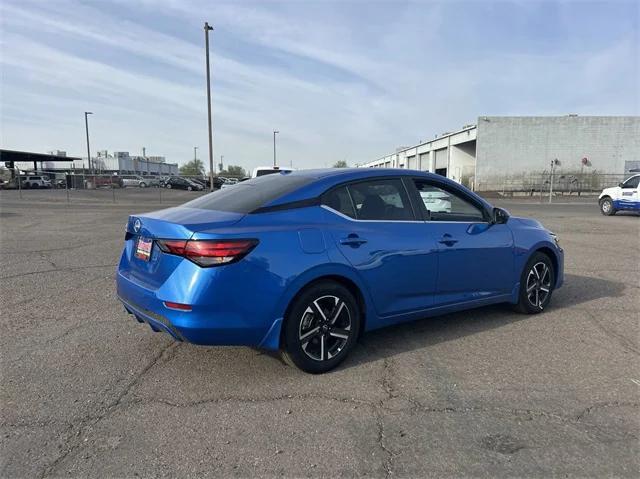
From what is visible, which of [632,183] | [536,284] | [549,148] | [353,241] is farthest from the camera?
[549,148]

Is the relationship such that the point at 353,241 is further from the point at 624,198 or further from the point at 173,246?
the point at 624,198

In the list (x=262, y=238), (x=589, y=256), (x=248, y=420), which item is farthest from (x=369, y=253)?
(x=589, y=256)

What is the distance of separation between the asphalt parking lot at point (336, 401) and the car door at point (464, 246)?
0.44 metres

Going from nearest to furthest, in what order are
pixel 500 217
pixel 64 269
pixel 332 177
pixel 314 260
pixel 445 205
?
pixel 314 260
pixel 332 177
pixel 445 205
pixel 500 217
pixel 64 269

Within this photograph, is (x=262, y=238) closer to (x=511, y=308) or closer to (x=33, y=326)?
(x=33, y=326)

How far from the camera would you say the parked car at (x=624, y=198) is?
18.8m

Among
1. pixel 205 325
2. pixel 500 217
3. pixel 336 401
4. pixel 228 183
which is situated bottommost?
pixel 336 401

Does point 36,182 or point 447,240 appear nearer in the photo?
point 447,240

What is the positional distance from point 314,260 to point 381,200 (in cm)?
99

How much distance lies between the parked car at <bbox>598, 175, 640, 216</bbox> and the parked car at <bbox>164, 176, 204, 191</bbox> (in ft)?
130

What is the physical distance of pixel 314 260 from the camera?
3.59 m

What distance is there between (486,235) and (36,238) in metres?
10.6

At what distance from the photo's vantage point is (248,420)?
311 cm

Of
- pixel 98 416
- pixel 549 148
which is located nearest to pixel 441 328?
pixel 98 416
